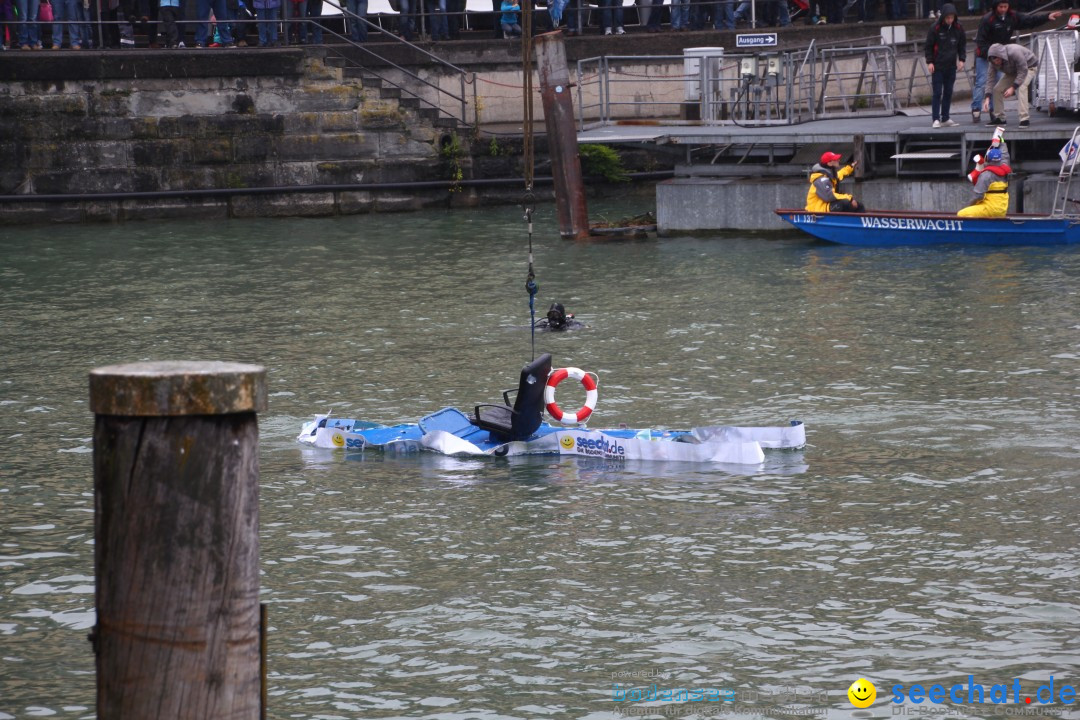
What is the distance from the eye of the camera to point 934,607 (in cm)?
838

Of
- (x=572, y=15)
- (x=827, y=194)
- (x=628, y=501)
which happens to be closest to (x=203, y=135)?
(x=572, y=15)

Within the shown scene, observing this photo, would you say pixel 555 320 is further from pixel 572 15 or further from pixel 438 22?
pixel 572 15

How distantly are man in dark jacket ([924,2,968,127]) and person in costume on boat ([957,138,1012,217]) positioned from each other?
203cm

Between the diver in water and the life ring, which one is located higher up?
the diver in water

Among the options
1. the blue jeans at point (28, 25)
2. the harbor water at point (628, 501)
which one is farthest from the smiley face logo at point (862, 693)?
the blue jeans at point (28, 25)

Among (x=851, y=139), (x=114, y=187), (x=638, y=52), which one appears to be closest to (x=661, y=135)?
(x=851, y=139)

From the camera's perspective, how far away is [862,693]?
7258 millimetres

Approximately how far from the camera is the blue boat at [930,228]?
882 inches

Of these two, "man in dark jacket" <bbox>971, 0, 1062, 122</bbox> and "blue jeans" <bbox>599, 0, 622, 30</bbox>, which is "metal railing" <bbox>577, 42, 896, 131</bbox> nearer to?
"blue jeans" <bbox>599, 0, 622, 30</bbox>

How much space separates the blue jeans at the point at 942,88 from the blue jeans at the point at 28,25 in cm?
1624

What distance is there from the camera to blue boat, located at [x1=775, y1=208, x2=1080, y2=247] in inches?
882

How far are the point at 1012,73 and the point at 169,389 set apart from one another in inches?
920

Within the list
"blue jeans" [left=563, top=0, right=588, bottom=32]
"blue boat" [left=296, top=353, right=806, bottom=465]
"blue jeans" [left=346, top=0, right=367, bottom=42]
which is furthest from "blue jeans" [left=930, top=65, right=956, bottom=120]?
"blue boat" [left=296, top=353, right=806, bottom=465]

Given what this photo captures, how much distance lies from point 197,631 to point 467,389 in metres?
10.7
